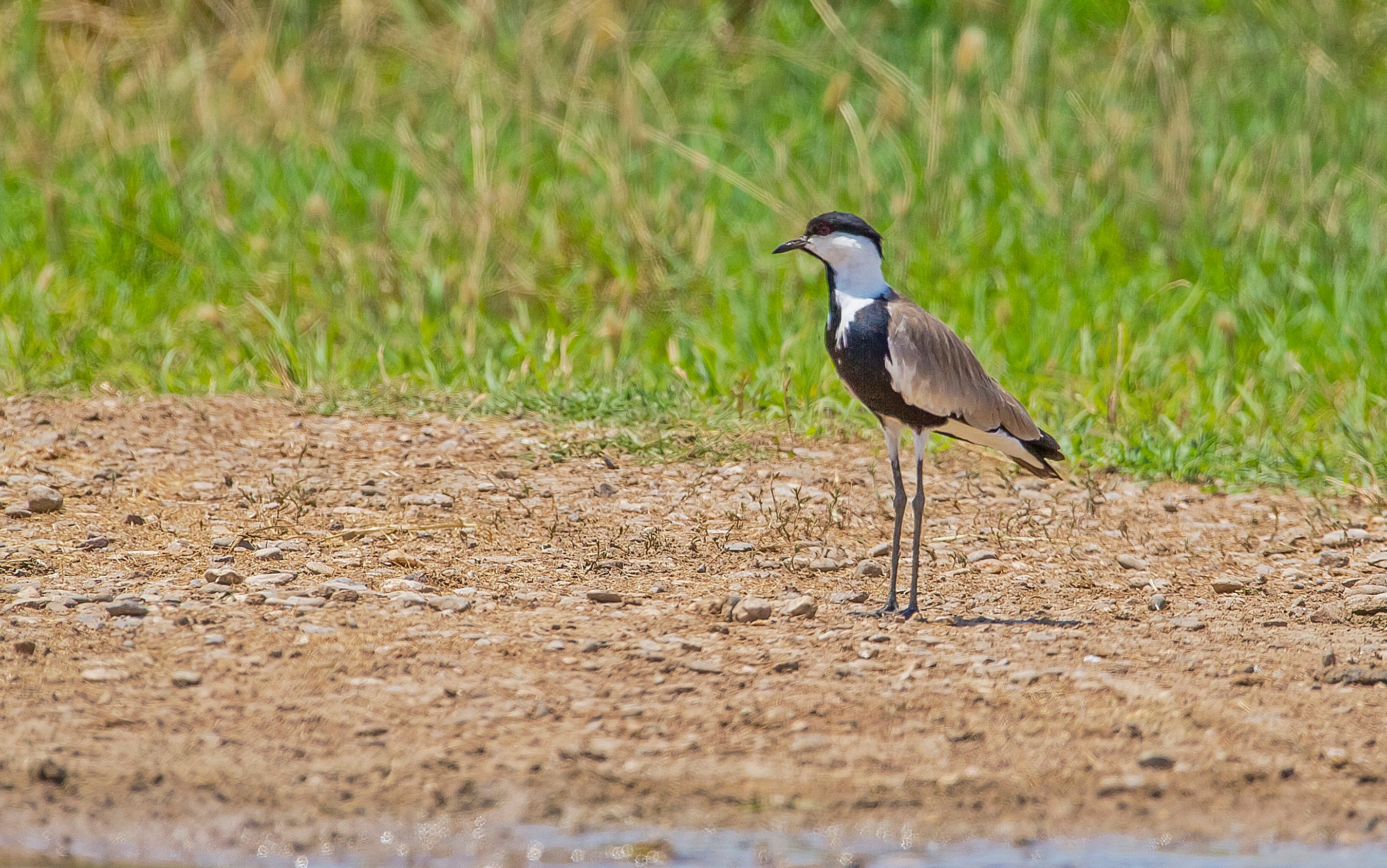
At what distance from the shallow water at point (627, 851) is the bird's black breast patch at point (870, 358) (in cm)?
181

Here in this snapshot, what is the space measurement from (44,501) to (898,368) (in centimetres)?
284

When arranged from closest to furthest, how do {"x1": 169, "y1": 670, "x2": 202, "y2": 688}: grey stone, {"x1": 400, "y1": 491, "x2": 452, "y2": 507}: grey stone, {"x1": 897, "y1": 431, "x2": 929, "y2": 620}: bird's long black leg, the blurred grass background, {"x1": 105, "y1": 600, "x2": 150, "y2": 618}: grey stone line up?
1. {"x1": 169, "y1": 670, "x2": 202, "y2": 688}: grey stone
2. {"x1": 105, "y1": 600, "x2": 150, "y2": 618}: grey stone
3. {"x1": 897, "y1": 431, "x2": 929, "y2": 620}: bird's long black leg
4. {"x1": 400, "y1": 491, "x2": 452, "y2": 507}: grey stone
5. the blurred grass background

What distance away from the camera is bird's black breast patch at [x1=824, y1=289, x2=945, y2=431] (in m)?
4.82

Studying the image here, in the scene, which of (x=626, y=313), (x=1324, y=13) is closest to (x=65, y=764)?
(x=626, y=313)

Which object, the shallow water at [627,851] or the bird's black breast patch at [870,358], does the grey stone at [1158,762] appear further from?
the bird's black breast patch at [870,358]

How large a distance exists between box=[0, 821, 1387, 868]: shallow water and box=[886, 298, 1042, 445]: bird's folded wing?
181 cm

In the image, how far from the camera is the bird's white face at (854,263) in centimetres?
494

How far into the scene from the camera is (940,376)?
16.0 ft

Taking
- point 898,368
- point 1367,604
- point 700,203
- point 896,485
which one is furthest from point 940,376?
point 700,203

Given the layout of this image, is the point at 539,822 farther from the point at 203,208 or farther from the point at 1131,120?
the point at 1131,120

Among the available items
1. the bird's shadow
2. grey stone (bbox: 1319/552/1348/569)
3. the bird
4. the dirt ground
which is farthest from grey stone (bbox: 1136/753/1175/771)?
grey stone (bbox: 1319/552/1348/569)

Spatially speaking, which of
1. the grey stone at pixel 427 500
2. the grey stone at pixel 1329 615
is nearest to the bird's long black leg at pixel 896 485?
the grey stone at pixel 1329 615

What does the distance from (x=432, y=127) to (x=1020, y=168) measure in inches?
137

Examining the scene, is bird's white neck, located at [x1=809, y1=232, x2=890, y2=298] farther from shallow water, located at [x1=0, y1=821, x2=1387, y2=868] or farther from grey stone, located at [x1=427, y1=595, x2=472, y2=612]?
shallow water, located at [x1=0, y1=821, x2=1387, y2=868]
